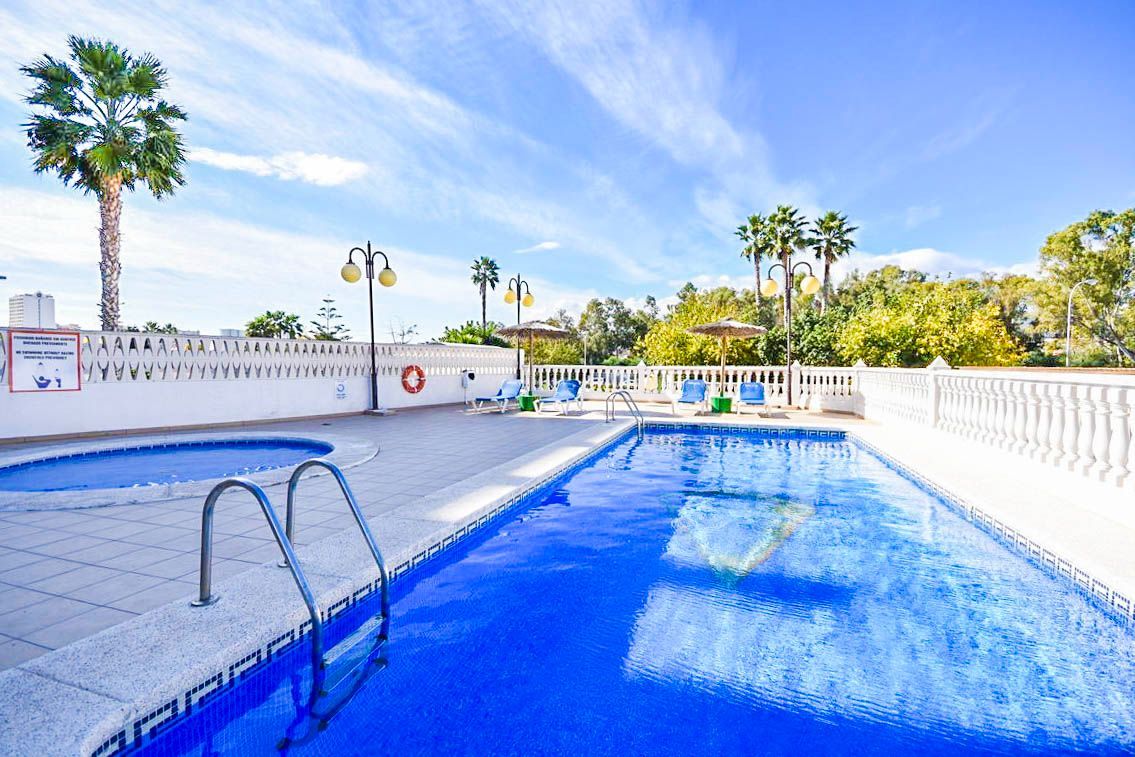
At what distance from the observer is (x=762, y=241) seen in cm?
3034

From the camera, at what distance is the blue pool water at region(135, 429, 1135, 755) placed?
226 cm

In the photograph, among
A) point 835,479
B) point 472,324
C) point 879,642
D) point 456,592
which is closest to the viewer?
point 879,642

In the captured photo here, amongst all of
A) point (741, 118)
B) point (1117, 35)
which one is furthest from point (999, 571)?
point (741, 118)

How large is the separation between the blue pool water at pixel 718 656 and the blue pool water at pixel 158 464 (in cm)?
430

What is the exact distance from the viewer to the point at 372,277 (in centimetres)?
1202

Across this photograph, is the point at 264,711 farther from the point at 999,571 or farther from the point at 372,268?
the point at 372,268

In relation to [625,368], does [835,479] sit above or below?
below

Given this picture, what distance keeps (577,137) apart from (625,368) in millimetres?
7970

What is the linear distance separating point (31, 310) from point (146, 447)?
281 centimetres

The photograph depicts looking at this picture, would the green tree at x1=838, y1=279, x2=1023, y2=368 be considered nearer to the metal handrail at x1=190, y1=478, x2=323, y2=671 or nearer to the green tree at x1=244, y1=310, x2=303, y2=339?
the metal handrail at x1=190, y1=478, x2=323, y2=671

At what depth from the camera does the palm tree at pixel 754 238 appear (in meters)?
30.1

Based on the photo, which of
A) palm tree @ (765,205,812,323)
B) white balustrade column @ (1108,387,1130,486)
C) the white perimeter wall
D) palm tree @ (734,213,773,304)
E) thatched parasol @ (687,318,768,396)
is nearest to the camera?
white balustrade column @ (1108,387,1130,486)

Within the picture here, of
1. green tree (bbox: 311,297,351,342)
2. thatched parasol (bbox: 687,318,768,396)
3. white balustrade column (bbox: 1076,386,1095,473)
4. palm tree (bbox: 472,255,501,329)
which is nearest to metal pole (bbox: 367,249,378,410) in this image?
thatched parasol (bbox: 687,318,768,396)

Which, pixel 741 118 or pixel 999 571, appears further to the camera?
pixel 741 118
